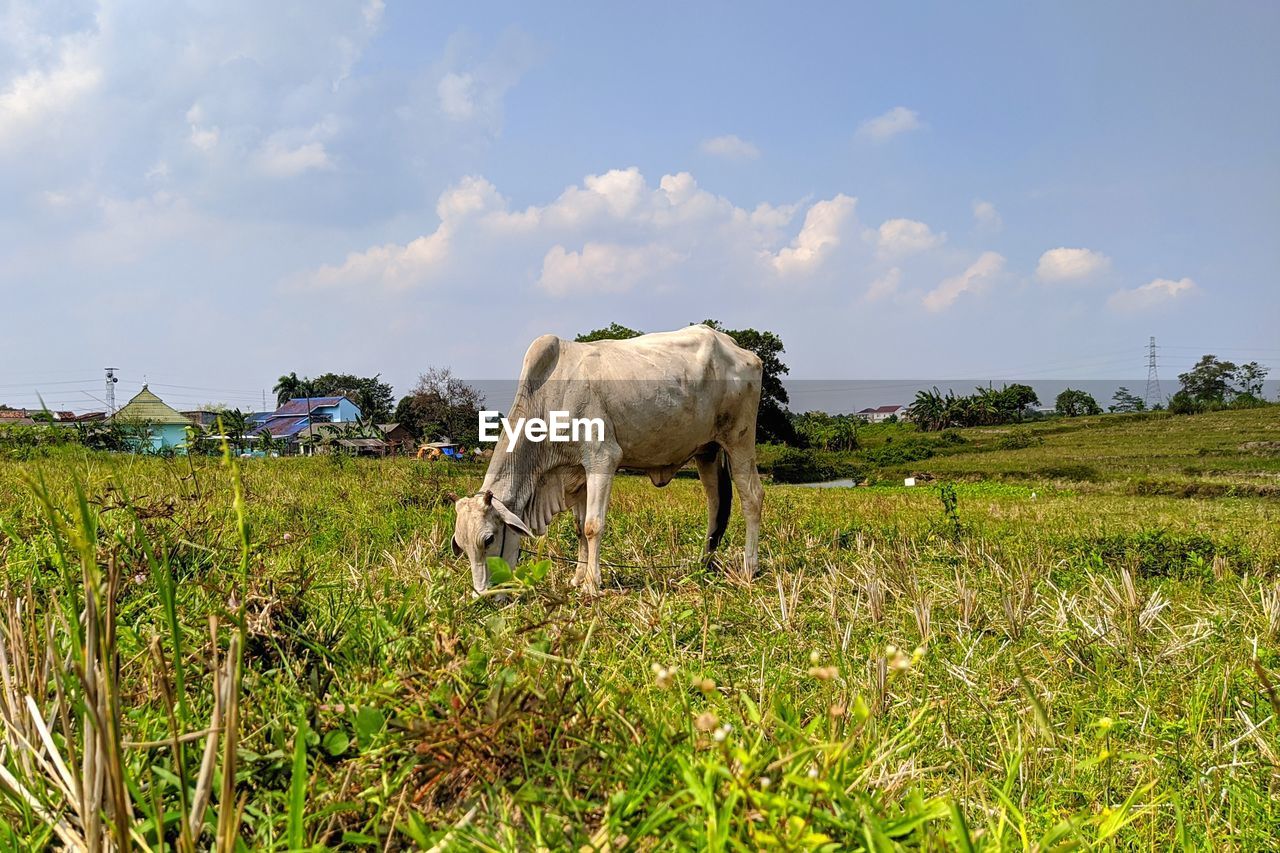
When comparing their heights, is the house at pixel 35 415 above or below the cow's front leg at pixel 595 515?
above

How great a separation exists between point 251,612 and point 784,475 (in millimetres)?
40170

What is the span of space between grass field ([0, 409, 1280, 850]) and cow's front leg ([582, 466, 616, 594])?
0.48 meters

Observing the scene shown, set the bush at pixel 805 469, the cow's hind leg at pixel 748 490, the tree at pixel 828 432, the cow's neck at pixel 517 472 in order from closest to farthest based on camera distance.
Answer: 1. the cow's neck at pixel 517 472
2. the cow's hind leg at pixel 748 490
3. the bush at pixel 805 469
4. the tree at pixel 828 432

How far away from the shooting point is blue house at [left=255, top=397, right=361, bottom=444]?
208 feet

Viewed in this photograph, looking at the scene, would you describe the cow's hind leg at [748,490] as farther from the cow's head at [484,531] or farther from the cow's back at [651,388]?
the cow's head at [484,531]

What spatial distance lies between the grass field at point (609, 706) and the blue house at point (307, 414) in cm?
6294

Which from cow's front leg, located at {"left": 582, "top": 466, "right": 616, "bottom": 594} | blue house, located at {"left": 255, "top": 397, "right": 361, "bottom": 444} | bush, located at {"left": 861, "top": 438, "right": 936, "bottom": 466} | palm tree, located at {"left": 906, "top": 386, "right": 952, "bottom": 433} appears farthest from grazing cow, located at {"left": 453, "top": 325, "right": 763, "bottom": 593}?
palm tree, located at {"left": 906, "top": 386, "right": 952, "bottom": 433}

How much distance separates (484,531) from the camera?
4973mm

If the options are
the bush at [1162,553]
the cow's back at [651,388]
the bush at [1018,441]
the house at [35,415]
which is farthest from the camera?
→ the bush at [1018,441]

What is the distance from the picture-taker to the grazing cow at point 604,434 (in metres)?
5.20

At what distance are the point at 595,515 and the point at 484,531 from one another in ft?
2.67

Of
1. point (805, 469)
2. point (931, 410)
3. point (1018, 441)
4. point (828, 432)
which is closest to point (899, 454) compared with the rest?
point (1018, 441)

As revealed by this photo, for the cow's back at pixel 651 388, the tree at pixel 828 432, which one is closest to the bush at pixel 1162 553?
the cow's back at pixel 651 388

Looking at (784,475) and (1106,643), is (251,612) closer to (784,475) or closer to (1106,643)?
(1106,643)
